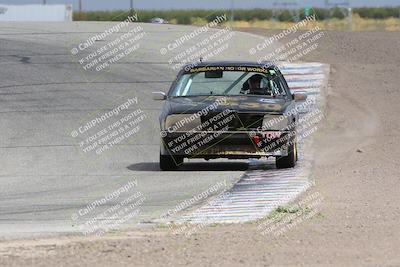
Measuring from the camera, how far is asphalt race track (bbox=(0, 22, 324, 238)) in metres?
11.3

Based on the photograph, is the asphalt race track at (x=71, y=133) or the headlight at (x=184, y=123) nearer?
the asphalt race track at (x=71, y=133)

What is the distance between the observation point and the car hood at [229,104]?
14.0 metres

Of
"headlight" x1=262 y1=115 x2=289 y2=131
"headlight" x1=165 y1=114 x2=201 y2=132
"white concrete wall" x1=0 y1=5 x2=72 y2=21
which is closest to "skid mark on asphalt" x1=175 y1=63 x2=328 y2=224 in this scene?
"headlight" x1=262 y1=115 x2=289 y2=131

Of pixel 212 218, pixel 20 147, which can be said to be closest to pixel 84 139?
pixel 20 147

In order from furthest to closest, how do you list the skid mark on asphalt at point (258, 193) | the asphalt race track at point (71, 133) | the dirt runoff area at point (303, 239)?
1. the asphalt race track at point (71, 133)
2. the skid mark on asphalt at point (258, 193)
3. the dirt runoff area at point (303, 239)

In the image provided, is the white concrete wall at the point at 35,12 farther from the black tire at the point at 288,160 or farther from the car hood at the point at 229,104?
the black tire at the point at 288,160

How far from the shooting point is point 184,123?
13906 millimetres

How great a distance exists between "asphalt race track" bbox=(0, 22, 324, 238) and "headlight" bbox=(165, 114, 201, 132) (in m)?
0.59

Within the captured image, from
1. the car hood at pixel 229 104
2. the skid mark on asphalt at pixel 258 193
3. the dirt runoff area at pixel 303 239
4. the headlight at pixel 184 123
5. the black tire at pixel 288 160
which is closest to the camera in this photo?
the dirt runoff area at pixel 303 239

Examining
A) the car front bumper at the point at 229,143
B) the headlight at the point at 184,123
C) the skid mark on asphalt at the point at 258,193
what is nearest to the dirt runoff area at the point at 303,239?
the skid mark on asphalt at the point at 258,193

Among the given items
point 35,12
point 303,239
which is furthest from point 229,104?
point 35,12

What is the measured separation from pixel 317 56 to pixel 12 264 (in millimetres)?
22176

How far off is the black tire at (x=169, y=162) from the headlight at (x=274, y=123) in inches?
50.8

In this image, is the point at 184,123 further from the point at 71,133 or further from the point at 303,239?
the point at 303,239
